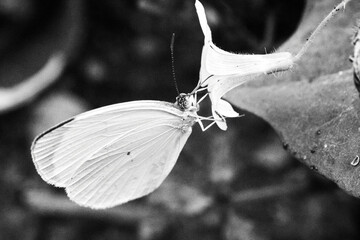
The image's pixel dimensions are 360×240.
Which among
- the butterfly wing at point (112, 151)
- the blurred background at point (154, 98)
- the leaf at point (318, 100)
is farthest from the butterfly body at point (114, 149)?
the blurred background at point (154, 98)

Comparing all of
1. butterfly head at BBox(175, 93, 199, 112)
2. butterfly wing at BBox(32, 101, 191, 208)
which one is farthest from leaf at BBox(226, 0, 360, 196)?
butterfly wing at BBox(32, 101, 191, 208)

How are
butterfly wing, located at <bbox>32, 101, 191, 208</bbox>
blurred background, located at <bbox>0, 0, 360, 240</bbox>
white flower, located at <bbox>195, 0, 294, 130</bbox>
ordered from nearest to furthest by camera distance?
white flower, located at <bbox>195, 0, 294, 130</bbox> → butterfly wing, located at <bbox>32, 101, 191, 208</bbox> → blurred background, located at <bbox>0, 0, 360, 240</bbox>

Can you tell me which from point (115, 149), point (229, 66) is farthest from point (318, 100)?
point (115, 149)

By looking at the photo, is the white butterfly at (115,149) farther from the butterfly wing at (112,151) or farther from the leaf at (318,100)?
the leaf at (318,100)

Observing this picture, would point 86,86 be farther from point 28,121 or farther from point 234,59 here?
point 234,59

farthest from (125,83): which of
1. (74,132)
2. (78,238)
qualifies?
(74,132)

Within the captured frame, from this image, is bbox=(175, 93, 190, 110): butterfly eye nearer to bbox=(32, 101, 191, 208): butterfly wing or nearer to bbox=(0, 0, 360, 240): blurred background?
bbox=(32, 101, 191, 208): butterfly wing
